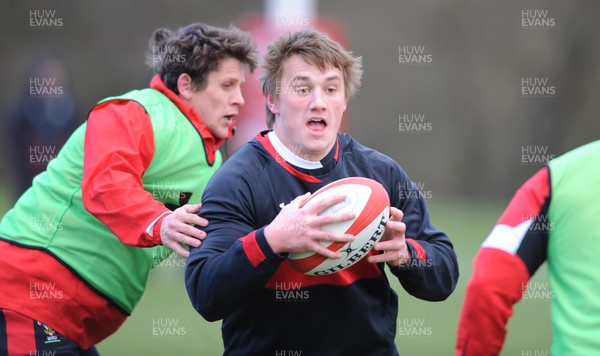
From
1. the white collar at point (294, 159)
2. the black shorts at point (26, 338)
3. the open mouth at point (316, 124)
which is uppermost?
the open mouth at point (316, 124)

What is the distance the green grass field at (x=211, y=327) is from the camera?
783 centimetres

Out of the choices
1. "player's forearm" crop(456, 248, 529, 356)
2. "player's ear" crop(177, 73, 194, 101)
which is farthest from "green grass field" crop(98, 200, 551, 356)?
"player's forearm" crop(456, 248, 529, 356)

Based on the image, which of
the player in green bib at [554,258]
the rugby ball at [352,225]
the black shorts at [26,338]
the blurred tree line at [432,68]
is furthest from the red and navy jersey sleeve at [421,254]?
the blurred tree line at [432,68]

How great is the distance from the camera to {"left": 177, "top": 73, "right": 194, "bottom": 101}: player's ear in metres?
5.00

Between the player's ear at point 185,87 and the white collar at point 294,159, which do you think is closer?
→ the white collar at point 294,159

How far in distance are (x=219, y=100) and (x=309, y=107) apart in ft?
4.34

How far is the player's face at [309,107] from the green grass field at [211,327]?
4.20 meters

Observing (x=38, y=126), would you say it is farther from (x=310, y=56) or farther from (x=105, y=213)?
(x=310, y=56)

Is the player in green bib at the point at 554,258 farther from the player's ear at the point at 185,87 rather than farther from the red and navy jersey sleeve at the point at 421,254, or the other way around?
the player's ear at the point at 185,87

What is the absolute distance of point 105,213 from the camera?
4180 mm

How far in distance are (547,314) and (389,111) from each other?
14532 millimetres

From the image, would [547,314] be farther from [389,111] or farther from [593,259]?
[389,111]

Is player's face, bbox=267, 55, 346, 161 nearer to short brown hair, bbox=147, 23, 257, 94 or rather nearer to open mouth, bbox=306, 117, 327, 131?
open mouth, bbox=306, 117, 327, 131

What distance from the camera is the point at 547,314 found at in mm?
9719
